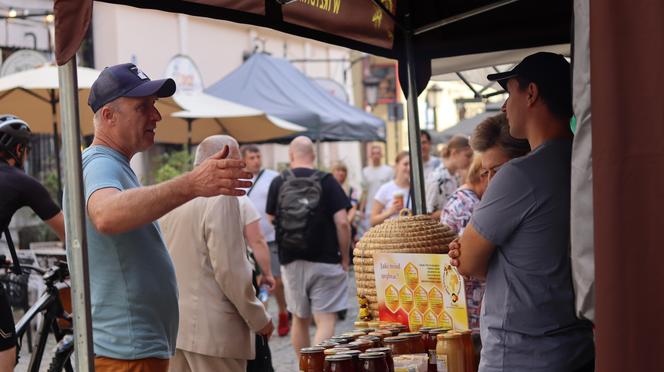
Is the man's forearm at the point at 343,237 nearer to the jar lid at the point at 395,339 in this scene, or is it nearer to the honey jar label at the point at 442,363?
the jar lid at the point at 395,339

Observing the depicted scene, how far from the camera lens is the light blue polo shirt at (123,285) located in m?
3.90

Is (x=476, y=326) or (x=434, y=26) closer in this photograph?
(x=476, y=326)

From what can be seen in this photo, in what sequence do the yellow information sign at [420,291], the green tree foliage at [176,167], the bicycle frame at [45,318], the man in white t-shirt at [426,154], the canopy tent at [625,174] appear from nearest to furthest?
the canopy tent at [625,174]
the yellow information sign at [420,291]
the bicycle frame at [45,318]
the man in white t-shirt at [426,154]
the green tree foliage at [176,167]

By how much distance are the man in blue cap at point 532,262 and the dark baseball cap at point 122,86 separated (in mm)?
1427

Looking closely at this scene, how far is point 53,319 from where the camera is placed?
7.09 m

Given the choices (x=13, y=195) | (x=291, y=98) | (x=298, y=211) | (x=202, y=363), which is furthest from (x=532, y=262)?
(x=291, y=98)

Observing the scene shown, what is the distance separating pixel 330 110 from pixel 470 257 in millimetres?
15564

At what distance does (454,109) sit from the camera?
163 ft

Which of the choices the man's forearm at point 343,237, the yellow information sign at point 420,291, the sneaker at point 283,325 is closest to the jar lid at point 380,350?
the yellow information sign at point 420,291

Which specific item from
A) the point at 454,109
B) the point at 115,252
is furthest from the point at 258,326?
the point at 454,109

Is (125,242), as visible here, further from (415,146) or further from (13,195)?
(13,195)

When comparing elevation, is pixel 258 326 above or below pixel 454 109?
below

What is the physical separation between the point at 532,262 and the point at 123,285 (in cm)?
153

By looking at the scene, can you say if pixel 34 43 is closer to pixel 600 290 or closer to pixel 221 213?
pixel 221 213
